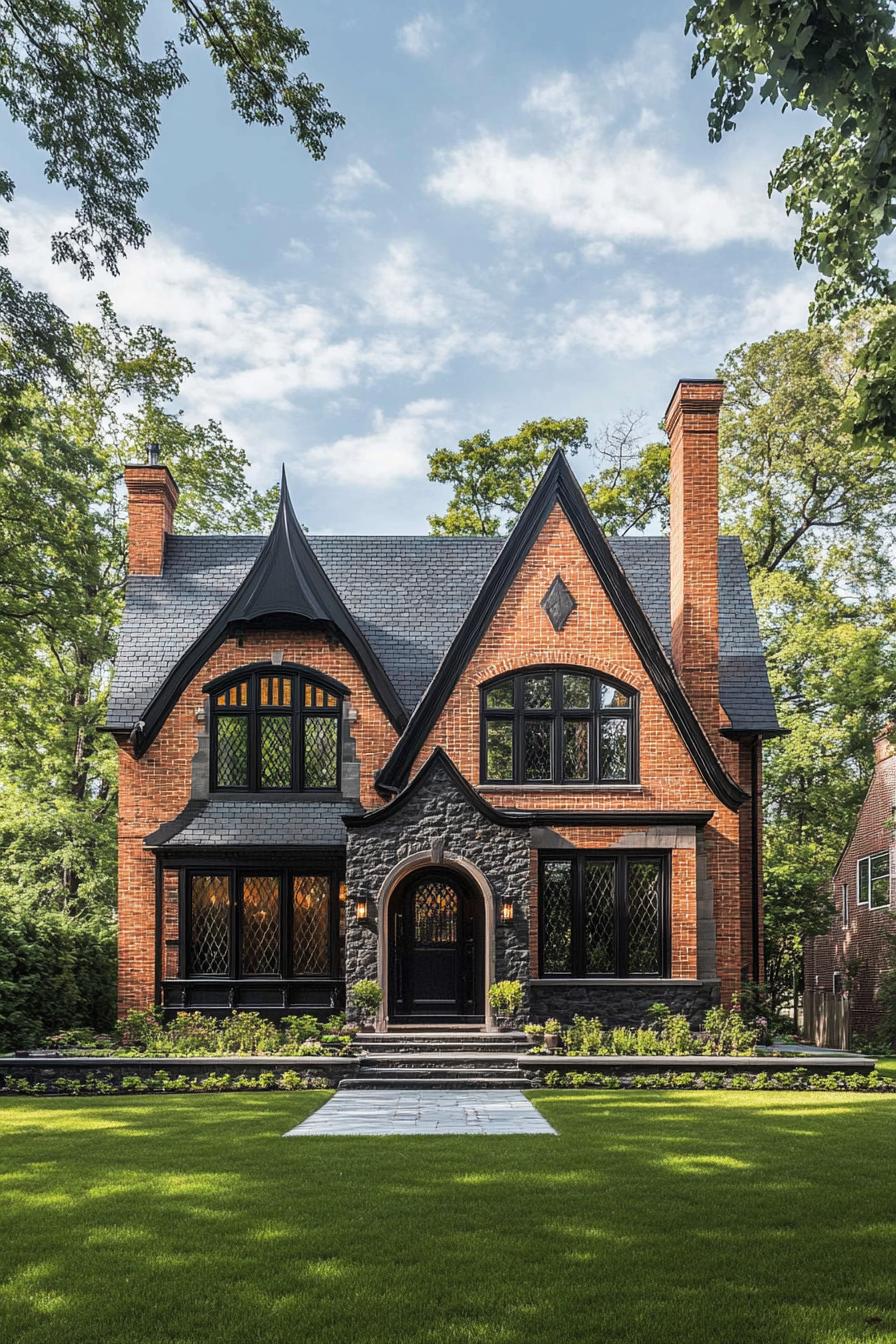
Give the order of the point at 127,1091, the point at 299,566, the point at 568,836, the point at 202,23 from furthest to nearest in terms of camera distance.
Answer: the point at 299,566
the point at 568,836
the point at 127,1091
the point at 202,23

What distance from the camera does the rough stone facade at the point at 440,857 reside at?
57.7 ft

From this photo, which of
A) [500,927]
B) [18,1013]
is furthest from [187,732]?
[500,927]

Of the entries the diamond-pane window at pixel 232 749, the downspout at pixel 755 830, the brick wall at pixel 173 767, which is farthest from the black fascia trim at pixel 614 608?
the diamond-pane window at pixel 232 749

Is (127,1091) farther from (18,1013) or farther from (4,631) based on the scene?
(4,631)

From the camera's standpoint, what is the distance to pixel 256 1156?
9.77m

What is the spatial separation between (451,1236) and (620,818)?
11868 mm

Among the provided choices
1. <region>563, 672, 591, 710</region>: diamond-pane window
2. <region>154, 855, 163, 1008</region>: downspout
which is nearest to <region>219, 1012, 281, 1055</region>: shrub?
<region>154, 855, 163, 1008</region>: downspout

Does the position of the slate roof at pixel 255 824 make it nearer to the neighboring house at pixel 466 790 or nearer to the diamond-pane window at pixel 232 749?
the neighboring house at pixel 466 790

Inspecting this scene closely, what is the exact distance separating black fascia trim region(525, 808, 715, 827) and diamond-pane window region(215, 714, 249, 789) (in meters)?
5.07

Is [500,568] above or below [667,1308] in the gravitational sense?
above

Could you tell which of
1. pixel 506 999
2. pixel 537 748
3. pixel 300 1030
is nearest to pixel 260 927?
pixel 300 1030

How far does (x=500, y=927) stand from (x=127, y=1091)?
5757 millimetres

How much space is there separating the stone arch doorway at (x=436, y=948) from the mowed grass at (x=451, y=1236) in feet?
23.3

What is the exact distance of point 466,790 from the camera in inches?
704
